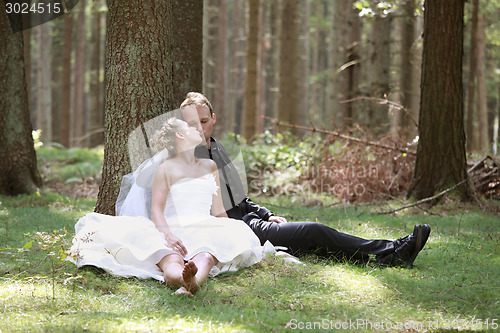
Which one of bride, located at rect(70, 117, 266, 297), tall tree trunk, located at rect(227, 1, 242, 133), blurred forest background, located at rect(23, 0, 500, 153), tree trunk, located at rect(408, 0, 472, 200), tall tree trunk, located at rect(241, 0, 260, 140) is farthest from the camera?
tall tree trunk, located at rect(227, 1, 242, 133)

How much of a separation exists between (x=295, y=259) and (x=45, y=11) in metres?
9.10

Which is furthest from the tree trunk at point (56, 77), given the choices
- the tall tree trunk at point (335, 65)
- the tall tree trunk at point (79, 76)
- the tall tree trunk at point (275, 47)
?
the tall tree trunk at point (335, 65)

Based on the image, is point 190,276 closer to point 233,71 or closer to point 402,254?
point 402,254

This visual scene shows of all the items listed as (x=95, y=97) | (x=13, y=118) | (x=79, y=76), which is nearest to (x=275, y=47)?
(x=95, y=97)

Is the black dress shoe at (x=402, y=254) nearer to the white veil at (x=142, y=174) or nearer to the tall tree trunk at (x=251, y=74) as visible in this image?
the white veil at (x=142, y=174)

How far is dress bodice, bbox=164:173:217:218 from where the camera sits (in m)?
4.62

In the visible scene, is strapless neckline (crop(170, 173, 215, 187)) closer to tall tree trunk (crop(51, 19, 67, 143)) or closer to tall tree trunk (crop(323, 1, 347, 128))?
tall tree trunk (crop(323, 1, 347, 128))

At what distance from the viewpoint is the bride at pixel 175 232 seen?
418cm

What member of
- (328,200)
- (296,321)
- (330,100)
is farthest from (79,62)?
(296,321)

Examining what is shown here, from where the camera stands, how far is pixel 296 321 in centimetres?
337

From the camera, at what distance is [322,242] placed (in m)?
4.83

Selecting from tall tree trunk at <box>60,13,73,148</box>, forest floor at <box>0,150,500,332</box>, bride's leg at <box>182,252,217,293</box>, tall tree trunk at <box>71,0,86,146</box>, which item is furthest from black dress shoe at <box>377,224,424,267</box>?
tall tree trunk at <box>71,0,86,146</box>

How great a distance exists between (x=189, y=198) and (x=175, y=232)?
36cm

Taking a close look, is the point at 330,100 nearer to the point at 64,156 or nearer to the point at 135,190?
the point at 64,156
